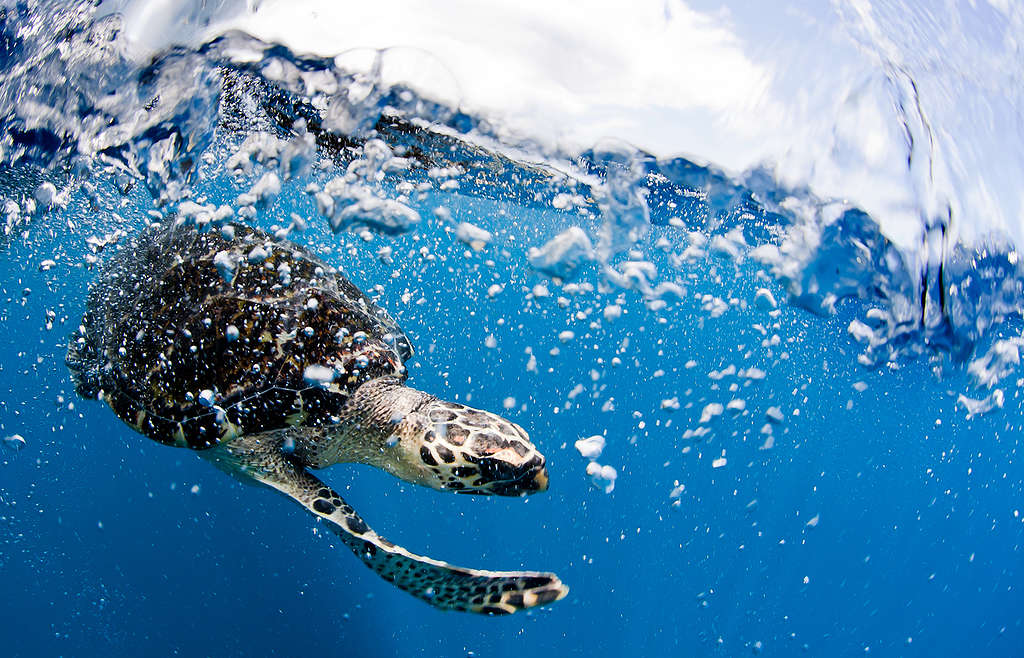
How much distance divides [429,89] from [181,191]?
2.98 m

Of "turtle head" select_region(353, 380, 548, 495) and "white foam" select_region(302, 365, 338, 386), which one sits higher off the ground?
"turtle head" select_region(353, 380, 548, 495)

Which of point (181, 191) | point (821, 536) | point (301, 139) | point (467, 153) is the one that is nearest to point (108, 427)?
point (181, 191)

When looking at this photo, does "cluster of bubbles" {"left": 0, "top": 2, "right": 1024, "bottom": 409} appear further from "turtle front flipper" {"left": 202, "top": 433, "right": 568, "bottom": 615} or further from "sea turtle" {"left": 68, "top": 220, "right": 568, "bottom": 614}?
"turtle front flipper" {"left": 202, "top": 433, "right": 568, "bottom": 615}

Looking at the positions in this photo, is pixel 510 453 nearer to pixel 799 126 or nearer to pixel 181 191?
pixel 799 126

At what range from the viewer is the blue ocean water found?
211 inches

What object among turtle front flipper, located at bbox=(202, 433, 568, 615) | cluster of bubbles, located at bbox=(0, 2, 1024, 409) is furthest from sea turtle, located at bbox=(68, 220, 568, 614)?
cluster of bubbles, located at bbox=(0, 2, 1024, 409)

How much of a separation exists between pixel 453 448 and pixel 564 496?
18.7 metres

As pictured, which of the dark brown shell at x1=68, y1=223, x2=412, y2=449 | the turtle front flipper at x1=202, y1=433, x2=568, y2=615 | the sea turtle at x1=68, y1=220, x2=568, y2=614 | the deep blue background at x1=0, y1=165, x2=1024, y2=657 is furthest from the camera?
the deep blue background at x1=0, y1=165, x2=1024, y2=657

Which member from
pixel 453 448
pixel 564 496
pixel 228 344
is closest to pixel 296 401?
pixel 228 344

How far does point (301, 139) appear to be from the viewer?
5.47 m

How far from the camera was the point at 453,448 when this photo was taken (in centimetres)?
279

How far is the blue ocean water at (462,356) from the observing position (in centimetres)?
536

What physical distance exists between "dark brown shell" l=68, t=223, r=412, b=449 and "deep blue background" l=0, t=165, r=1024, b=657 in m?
2.24

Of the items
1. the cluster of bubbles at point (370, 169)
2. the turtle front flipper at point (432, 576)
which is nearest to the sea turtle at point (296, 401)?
the turtle front flipper at point (432, 576)
